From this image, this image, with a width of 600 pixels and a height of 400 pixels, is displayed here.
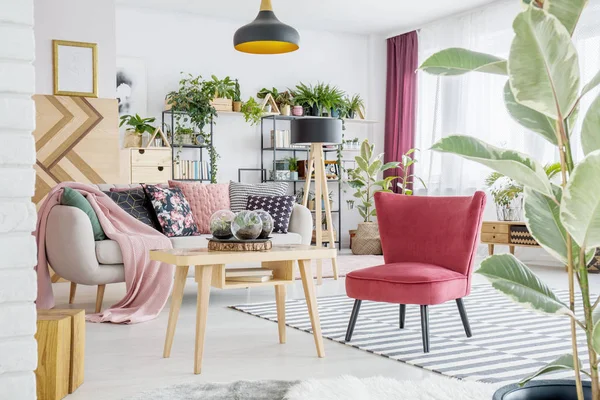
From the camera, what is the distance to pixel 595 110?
1072 millimetres

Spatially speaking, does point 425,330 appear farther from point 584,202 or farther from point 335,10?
point 335,10

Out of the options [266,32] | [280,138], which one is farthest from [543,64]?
[280,138]

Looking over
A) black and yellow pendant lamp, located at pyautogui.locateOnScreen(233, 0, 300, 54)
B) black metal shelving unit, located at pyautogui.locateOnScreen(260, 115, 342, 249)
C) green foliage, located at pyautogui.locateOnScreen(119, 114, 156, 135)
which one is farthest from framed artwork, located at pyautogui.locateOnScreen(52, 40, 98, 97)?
black metal shelving unit, located at pyautogui.locateOnScreen(260, 115, 342, 249)

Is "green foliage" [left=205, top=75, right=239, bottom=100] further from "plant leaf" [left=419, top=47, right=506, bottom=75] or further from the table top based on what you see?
"plant leaf" [left=419, top=47, right=506, bottom=75]

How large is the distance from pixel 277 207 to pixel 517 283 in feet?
14.6

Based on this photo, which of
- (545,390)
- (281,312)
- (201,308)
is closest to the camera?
(545,390)

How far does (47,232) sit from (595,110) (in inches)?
152

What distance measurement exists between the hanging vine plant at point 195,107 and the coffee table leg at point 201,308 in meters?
4.72

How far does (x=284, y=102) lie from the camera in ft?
28.0

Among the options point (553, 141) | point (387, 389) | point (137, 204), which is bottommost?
point (387, 389)

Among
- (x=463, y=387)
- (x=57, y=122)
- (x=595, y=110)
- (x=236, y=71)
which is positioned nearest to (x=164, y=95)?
(x=236, y=71)

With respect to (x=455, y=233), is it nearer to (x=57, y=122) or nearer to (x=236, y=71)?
(x=57, y=122)

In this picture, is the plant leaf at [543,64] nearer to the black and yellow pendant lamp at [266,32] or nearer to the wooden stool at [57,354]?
the wooden stool at [57,354]

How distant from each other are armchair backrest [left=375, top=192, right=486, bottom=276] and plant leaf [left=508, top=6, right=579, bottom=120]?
247 cm
